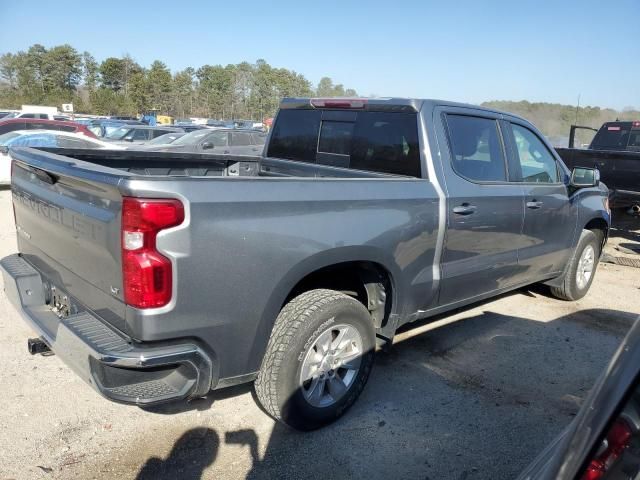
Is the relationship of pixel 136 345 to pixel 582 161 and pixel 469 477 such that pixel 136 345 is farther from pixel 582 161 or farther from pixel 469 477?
pixel 582 161

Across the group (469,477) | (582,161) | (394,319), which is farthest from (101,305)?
(582,161)

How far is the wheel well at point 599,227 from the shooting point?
17.9ft

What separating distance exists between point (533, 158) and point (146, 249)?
3615 millimetres

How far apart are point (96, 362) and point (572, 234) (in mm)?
4451

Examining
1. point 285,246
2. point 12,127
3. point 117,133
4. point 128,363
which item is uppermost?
point 12,127

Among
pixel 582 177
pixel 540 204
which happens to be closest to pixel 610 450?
pixel 540 204

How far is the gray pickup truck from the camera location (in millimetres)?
2318

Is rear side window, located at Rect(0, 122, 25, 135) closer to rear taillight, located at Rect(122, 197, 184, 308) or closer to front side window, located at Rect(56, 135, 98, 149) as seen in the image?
front side window, located at Rect(56, 135, 98, 149)

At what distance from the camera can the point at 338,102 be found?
13.6ft

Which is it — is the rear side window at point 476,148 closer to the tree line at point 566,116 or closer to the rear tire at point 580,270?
the rear tire at point 580,270

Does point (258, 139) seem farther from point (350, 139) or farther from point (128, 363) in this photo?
point (128, 363)

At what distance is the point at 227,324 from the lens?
2.51 meters

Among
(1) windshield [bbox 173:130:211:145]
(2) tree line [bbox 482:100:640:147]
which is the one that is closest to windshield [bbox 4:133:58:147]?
(1) windshield [bbox 173:130:211:145]

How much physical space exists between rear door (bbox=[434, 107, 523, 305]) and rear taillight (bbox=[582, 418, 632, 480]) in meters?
2.45
